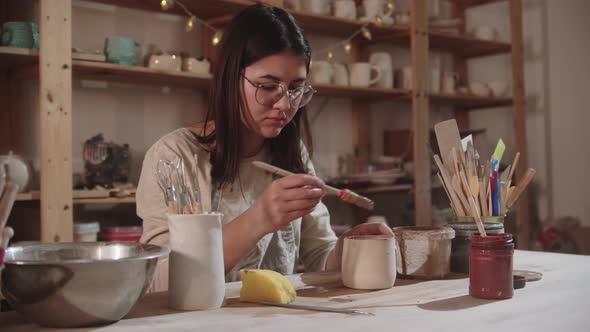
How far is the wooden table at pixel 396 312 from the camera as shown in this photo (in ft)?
2.92

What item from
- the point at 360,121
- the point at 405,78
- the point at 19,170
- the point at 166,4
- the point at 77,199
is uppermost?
the point at 166,4

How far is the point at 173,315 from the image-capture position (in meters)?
0.96

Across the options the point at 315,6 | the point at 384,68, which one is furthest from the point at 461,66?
the point at 315,6

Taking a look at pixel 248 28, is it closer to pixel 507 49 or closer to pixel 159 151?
pixel 159 151

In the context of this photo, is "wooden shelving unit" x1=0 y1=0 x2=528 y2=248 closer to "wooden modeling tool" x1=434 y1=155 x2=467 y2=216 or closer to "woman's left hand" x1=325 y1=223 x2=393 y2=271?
"woman's left hand" x1=325 y1=223 x2=393 y2=271

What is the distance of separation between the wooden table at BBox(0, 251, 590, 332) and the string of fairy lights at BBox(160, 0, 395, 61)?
170cm

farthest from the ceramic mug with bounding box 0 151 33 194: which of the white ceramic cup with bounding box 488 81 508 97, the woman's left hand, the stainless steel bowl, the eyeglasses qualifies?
the white ceramic cup with bounding box 488 81 508 97

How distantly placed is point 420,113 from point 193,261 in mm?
2627

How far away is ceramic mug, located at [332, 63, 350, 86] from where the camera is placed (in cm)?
318

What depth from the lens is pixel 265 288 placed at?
1040mm

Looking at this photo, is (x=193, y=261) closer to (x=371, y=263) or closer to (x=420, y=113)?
(x=371, y=263)

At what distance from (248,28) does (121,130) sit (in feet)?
Answer: 4.51

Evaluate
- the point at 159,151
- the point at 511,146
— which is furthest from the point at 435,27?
the point at 159,151

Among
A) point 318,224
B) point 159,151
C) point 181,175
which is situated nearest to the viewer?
point 181,175
